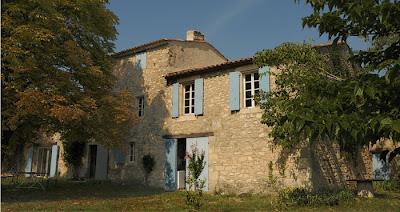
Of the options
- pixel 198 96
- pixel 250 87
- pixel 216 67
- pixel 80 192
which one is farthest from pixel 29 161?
pixel 250 87

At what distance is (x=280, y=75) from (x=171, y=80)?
6.04 metres

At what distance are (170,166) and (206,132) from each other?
240 centimetres

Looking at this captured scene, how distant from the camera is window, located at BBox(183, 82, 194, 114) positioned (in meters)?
16.9

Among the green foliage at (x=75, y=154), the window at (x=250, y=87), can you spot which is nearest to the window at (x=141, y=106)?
the green foliage at (x=75, y=154)

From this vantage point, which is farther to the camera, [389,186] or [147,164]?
[147,164]

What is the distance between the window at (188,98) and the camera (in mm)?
16859

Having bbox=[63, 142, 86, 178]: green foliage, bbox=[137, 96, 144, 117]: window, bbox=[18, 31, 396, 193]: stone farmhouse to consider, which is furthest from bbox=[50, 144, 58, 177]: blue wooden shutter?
bbox=[137, 96, 144, 117]: window

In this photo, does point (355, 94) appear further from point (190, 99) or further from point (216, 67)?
point (190, 99)

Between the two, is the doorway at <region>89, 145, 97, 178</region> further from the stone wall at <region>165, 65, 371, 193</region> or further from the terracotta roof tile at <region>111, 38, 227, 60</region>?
the stone wall at <region>165, 65, 371, 193</region>

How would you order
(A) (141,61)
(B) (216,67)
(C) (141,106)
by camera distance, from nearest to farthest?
(B) (216,67)
(C) (141,106)
(A) (141,61)

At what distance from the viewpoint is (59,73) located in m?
12.5

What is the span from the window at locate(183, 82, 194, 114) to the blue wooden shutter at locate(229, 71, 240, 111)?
2317 millimetres

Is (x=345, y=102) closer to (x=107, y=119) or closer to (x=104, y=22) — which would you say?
(x=107, y=119)

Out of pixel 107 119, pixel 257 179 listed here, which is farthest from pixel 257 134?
pixel 107 119
